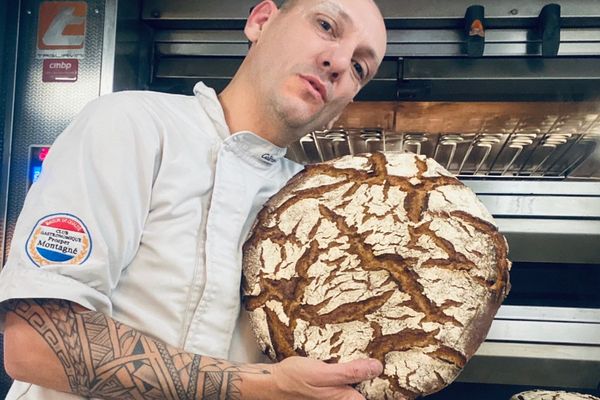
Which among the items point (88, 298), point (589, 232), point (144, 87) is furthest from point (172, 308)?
point (589, 232)

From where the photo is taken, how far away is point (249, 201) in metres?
1.15

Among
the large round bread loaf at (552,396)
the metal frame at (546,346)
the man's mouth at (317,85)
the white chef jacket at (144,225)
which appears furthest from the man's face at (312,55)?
the metal frame at (546,346)

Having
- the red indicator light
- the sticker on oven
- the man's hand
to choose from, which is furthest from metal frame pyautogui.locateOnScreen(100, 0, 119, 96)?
the man's hand

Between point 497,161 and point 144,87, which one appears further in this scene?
point 497,161

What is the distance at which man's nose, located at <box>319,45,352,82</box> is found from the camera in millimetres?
1178

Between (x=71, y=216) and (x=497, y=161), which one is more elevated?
(x=497, y=161)

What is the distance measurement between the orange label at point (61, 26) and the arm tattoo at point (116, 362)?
4.07ft

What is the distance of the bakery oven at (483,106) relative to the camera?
5.73 feet

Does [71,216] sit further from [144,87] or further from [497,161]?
[497,161]

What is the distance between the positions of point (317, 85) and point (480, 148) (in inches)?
41.2

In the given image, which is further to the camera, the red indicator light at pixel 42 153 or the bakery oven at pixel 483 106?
the red indicator light at pixel 42 153

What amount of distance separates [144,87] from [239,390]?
1285 millimetres

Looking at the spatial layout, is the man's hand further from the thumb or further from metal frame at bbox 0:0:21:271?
metal frame at bbox 0:0:21:271

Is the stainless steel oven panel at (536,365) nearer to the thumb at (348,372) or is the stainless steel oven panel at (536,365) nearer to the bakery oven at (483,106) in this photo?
the bakery oven at (483,106)
